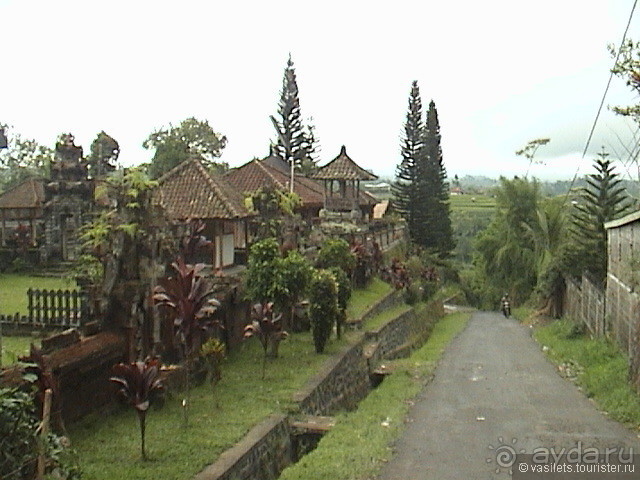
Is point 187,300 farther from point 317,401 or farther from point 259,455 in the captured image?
point 317,401

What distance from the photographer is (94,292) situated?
9.27 metres

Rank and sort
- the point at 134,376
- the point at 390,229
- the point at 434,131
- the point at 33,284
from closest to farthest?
the point at 134,376 < the point at 33,284 < the point at 390,229 < the point at 434,131

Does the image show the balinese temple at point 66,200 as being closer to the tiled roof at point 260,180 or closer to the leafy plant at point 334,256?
the tiled roof at point 260,180

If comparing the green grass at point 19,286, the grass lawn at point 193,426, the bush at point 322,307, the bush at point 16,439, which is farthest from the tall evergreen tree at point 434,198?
the bush at point 16,439

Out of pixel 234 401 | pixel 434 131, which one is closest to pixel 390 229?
pixel 434 131

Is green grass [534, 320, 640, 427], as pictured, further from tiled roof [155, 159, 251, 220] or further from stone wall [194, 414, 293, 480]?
tiled roof [155, 159, 251, 220]

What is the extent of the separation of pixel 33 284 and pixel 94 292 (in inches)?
440

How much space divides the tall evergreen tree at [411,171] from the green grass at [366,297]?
17.2 meters

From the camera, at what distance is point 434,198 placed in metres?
43.6

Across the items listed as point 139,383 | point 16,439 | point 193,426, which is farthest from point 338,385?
point 16,439

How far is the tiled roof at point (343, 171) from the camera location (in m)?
29.5

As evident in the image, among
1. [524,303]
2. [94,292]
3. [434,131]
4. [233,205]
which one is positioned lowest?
[524,303]

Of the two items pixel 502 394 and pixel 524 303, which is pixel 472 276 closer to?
pixel 524 303

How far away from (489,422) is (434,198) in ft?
114
